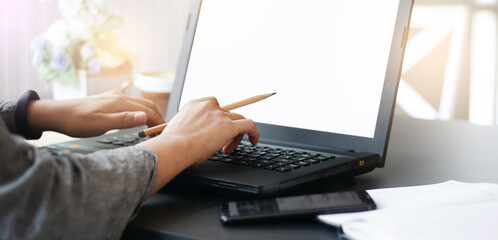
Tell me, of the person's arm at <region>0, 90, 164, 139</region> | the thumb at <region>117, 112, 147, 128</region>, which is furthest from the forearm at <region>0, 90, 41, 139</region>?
the thumb at <region>117, 112, 147, 128</region>

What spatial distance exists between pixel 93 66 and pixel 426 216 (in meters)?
1.40

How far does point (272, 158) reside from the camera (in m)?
0.70

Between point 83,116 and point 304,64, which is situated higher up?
point 304,64

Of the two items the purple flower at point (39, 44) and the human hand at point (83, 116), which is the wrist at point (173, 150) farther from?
the purple flower at point (39, 44)

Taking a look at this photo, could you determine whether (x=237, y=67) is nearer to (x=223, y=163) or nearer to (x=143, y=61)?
(x=223, y=163)

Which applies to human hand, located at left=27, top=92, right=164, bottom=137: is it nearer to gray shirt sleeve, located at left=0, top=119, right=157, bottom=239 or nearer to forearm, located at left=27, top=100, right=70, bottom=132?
forearm, located at left=27, top=100, right=70, bottom=132

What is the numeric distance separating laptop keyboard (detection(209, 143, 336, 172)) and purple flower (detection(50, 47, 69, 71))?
3.56 feet

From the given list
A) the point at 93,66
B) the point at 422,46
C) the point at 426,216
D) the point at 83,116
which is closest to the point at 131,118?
the point at 83,116

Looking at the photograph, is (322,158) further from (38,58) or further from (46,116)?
(38,58)

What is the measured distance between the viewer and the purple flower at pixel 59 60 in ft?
5.48

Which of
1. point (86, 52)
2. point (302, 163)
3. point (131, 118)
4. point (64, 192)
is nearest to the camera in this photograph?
point (64, 192)

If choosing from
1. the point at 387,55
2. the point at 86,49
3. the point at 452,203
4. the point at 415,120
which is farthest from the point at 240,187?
the point at 86,49

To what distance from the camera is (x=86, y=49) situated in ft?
5.51

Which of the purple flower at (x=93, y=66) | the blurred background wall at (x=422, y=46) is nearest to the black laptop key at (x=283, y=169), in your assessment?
the purple flower at (x=93, y=66)
